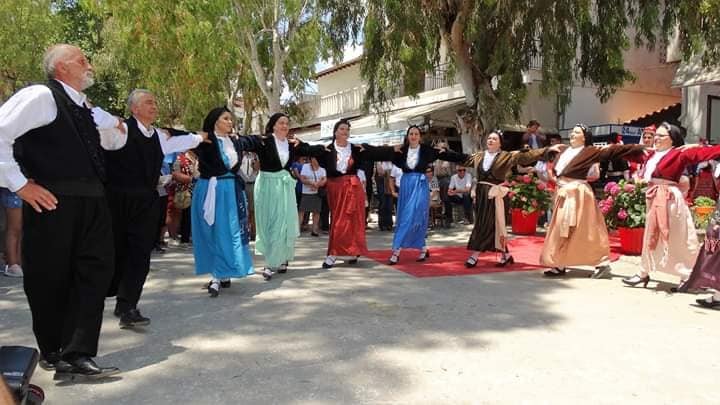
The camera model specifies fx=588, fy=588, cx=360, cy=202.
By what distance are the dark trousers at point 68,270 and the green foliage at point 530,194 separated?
8.10 meters

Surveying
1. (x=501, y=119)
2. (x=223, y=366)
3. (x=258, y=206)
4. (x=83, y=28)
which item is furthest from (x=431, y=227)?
(x=83, y=28)

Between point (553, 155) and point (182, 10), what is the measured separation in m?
10.1

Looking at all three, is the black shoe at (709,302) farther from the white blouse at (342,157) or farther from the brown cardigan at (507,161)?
the white blouse at (342,157)

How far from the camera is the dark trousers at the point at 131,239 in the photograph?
438cm

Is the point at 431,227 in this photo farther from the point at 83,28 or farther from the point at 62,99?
the point at 83,28

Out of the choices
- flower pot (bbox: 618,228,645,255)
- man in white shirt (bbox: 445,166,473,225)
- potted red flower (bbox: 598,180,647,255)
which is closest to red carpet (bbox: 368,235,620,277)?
flower pot (bbox: 618,228,645,255)

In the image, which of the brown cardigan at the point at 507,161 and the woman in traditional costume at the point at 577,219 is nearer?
the woman in traditional costume at the point at 577,219

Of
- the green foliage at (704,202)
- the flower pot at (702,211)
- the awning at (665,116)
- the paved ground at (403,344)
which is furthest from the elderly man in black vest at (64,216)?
the awning at (665,116)

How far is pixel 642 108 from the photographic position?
1903cm

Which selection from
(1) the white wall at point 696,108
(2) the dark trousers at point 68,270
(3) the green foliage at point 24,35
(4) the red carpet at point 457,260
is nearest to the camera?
(2) the dark trousers at point 68,270

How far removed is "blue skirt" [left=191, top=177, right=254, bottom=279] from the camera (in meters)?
5.63

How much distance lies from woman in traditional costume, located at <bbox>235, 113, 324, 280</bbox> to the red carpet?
1543 mm

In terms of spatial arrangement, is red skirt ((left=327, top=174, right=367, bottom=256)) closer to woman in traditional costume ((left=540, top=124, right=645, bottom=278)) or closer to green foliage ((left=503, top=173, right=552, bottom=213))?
woman in traditional costume ((left=540, top=124, right=645, bottom=278))

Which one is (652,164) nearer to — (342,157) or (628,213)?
(628,213)
